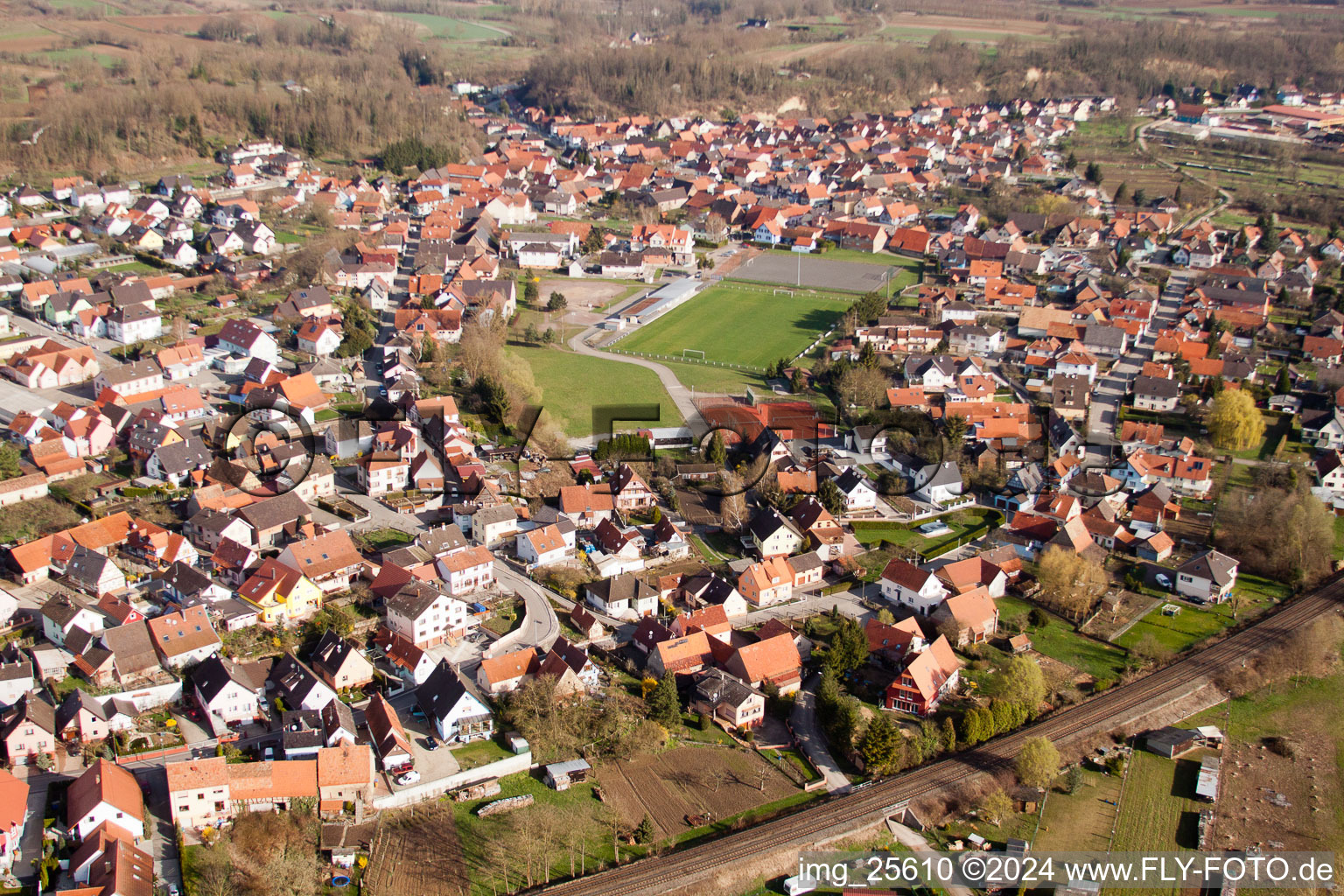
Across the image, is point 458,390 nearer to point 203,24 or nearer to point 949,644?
point 949,644

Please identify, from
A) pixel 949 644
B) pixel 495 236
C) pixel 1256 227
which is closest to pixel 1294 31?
pixel 1256 227

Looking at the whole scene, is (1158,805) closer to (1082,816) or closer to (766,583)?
(1082,816)

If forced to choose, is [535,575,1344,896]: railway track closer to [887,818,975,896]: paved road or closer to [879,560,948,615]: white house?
[887,818,975,896]: paved road

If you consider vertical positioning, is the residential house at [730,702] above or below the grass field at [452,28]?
below

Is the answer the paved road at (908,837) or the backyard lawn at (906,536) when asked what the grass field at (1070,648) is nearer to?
the backyard lawn at (906,536)

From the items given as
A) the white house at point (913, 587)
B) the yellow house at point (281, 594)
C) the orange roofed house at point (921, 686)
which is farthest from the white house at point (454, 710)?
the white house at point (913, 587)
